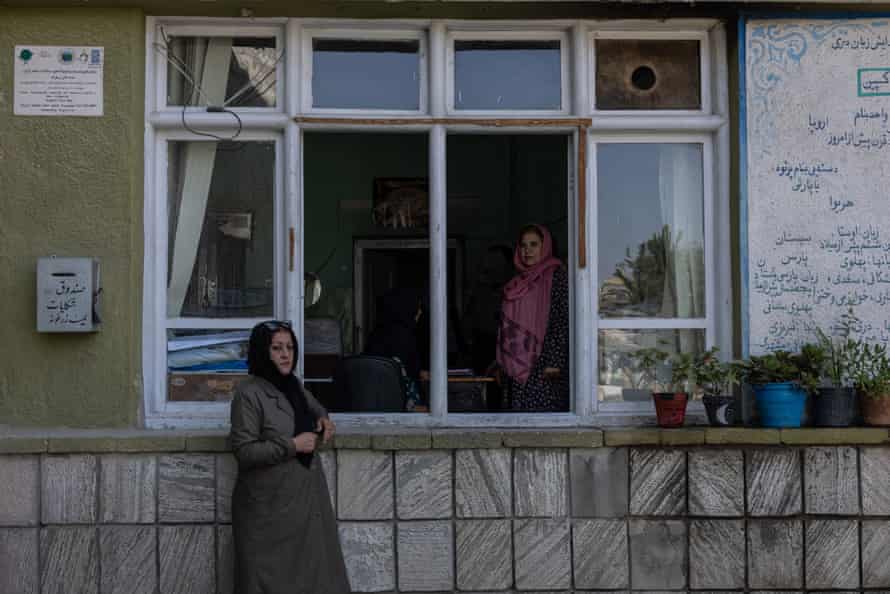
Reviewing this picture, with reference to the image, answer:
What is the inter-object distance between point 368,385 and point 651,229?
185 cm

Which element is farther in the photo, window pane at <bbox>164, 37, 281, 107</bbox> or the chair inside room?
the chair inside room

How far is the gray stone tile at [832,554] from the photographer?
512 cm

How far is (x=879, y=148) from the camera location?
5.34 metres

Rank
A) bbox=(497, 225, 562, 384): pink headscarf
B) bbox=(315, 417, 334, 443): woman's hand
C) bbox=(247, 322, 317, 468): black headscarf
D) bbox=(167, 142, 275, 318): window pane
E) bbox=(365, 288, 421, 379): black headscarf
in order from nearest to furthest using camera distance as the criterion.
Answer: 1. bbox=(247, 322, 317, 468): black headscarf
2. bbox=(315, 417, 334, 443): woman's hand
3. bbox=(167, 142, 275, 318): window pane
4. bbox=(497, 225, 562, 384): pink headscarf
5. bbox=(365, 288, 421, 379): black headscarf

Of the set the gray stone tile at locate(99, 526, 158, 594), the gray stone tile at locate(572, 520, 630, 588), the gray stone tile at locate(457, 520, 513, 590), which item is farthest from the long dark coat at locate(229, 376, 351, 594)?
the gray stone tile at locate(572, 520, 630, 588)

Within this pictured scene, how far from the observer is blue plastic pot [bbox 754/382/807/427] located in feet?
16.7

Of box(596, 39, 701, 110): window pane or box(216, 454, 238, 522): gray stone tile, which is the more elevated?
box(596, 39, 701, 110): window pane

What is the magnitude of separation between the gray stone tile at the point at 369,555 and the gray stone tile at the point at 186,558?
0.69m

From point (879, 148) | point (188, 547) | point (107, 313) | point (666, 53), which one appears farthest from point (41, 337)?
point (879, 148)

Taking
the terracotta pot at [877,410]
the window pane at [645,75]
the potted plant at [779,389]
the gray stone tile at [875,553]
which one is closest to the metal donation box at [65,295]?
the window pane at [645,75]

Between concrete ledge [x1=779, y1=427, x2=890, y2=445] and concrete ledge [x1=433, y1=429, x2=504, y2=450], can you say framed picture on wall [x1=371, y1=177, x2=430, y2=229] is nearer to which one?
concrete ledge [x1=433, y1=429, x2=504, y2=450]

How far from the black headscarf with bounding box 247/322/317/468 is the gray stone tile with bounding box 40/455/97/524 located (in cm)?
106

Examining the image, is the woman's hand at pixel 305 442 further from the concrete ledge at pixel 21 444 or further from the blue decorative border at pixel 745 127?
the blue decorative border at pixel 745 127

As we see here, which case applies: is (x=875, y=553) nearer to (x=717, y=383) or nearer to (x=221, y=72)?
(x=717, y=383)
